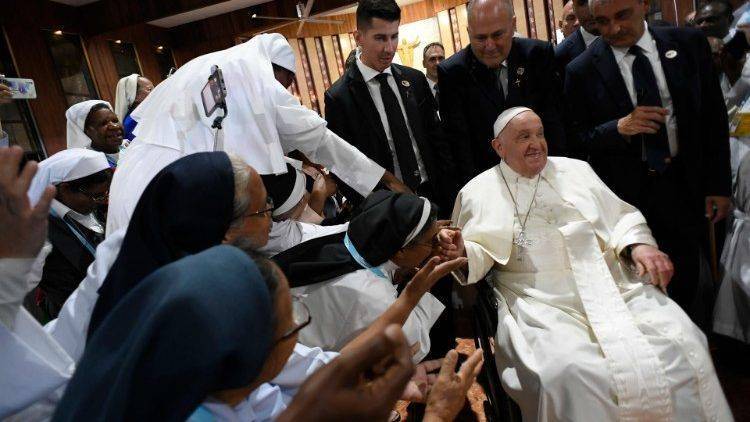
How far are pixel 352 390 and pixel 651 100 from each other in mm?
2653

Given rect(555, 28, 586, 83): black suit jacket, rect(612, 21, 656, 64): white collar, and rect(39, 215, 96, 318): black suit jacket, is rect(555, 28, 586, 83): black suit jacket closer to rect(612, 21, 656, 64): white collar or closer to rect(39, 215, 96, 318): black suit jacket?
rect(612, 21, 656, 64): white collar

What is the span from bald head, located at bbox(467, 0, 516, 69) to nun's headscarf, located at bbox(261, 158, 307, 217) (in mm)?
1422

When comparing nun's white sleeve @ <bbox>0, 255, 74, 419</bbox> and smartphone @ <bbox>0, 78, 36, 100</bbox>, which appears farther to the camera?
smartphone @ <bbox>0, 78, 36, 100</bbox>

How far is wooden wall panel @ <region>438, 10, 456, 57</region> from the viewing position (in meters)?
11.2

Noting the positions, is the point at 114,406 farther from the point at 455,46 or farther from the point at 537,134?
the point at 455,46

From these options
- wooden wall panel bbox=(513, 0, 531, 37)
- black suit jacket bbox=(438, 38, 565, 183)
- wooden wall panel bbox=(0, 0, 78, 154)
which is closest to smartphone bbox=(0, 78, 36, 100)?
black suit jacket bbox=(438, 38, 565, 183)

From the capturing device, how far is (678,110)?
2752 mm

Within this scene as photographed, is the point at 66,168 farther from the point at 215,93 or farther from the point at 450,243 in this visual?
the point at 450,243

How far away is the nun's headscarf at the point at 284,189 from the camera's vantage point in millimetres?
2699

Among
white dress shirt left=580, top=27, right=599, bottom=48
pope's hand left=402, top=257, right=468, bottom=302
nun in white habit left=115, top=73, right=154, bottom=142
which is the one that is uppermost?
nun in white habit left=115, top=73, right=154, bottom=142

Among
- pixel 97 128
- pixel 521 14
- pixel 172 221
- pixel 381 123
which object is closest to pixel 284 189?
pixel 381 123

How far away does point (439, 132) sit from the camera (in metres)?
3.39

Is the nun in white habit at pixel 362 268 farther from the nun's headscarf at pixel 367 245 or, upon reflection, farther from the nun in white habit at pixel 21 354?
the nun in white habit at pixel 21 354

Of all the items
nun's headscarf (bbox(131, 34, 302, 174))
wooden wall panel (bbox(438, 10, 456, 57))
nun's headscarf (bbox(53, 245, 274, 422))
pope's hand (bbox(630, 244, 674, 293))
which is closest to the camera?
nun's headscarf (bbox(53, 245, 274, 422))
